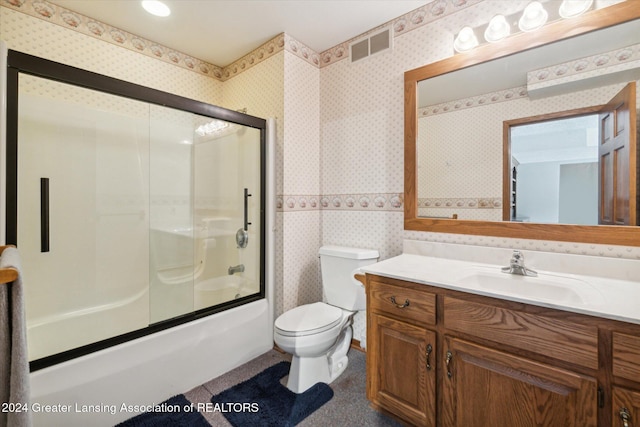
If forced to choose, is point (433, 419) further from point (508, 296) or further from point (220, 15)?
point (220, 15)

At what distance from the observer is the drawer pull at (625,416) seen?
0.85 meters

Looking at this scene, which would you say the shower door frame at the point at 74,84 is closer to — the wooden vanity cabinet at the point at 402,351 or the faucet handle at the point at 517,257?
the wooden vanity cabinet at the point at 402,351

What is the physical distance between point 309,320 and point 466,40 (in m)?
1.91

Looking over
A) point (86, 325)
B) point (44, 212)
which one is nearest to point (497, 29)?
point (44, 212)

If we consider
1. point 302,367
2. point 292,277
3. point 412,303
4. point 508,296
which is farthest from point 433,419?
point 292,277

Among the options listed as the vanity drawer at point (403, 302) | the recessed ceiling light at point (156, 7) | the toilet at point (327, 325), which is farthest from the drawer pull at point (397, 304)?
the recessed ceiling light at point (156, 7)

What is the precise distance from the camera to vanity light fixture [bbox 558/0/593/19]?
1.30m

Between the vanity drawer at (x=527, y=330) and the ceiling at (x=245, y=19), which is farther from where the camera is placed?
the ceiling at (x=245, y=19)

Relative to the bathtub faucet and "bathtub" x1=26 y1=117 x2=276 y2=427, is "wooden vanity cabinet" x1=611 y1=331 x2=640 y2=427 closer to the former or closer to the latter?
"bathtub" x1=26 y1=117 x2=276 y2=427

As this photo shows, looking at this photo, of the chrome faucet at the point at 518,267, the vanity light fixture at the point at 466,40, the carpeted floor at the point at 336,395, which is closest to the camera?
the chrome faucet at the point at 518,267

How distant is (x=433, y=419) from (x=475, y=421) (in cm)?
18

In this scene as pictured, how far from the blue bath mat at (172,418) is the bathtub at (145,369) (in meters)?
0.05

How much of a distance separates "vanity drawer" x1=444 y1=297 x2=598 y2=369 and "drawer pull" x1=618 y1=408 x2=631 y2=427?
13cm

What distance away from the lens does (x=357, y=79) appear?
2135mm
